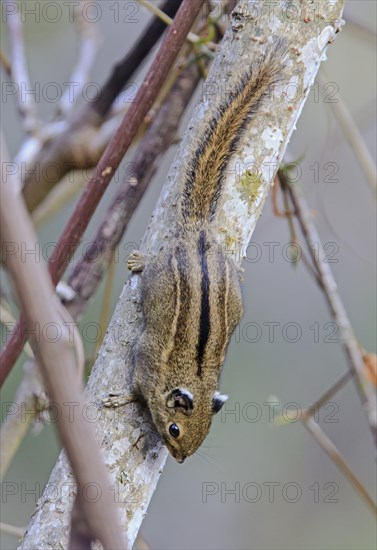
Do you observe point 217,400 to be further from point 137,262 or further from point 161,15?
point 161,15

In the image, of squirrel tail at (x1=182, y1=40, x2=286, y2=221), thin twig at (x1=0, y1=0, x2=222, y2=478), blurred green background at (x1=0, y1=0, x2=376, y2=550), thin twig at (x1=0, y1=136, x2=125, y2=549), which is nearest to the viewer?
thin twig at (x1=0, y1=136, x2=125, y2=549)

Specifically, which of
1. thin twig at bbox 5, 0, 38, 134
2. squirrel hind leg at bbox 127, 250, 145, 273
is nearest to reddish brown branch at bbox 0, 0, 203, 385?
squirrel hind leg at bbox 127, 250, 145, 273

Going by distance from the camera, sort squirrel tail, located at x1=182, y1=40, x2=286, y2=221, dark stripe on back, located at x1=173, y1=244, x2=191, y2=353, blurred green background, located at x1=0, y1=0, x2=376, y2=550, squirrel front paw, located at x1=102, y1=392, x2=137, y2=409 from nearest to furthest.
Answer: squirrel front paw, located at x1=102, y1=392, x2=137, y2=409 < squirrel tail, located at x1=182, y1=40, x2=286, y2=221 < dark stripe on back, located at x1=173, y1=244, x2=191, y2=353 < blurred green background, located at x1=0, y1=0, x2=376, y2=550

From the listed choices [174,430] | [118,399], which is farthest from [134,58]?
[118,399]

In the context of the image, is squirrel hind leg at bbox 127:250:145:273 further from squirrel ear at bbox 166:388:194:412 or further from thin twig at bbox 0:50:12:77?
thin twig at bbox 0:50:12:77

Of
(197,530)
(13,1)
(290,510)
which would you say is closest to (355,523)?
(290,510)

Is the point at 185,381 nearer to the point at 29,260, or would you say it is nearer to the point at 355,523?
the point at 29,260

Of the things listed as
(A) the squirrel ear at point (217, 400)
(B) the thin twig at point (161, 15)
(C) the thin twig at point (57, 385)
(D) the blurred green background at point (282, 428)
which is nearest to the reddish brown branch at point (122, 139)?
(B) the thin twig at point (161, 15)
